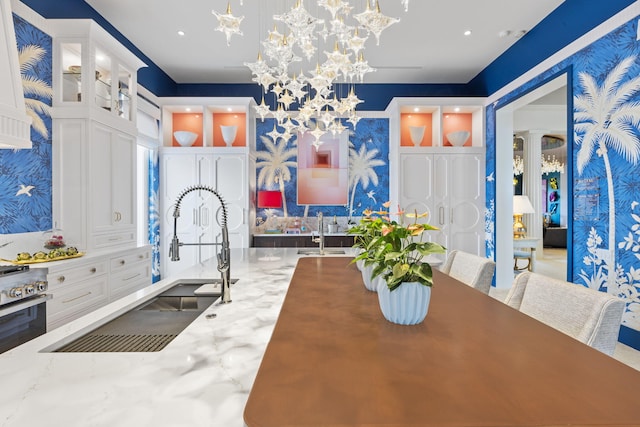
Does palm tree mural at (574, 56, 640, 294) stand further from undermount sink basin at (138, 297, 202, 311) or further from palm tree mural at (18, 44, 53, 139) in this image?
palm tree mural at (18, 44, 53, 139)

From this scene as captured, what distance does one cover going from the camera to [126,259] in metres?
3.08

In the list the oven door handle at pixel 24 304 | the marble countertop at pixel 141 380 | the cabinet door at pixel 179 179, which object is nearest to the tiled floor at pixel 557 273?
the marble countertop at pixel 141 380

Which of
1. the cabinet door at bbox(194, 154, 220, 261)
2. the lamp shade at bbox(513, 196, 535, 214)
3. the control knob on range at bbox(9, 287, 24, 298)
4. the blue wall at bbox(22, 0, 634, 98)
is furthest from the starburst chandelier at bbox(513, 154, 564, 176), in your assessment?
the control knob on range at bbox(9, 287, 24, 298)

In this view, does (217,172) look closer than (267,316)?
No

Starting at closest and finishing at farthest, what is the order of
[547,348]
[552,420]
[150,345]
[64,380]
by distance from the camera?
[552,420] < [64,380] < [547,348] < [150,345]

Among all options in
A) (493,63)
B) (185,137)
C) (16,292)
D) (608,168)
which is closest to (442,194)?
(493,63)

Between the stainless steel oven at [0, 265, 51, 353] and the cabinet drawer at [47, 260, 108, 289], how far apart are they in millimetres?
93

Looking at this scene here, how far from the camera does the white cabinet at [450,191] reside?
4809mm

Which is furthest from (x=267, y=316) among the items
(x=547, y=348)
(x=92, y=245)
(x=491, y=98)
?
(x=491, y=98)

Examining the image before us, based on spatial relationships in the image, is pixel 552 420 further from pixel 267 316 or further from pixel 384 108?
pixel 384 108

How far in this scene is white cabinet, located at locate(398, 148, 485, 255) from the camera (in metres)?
4.81

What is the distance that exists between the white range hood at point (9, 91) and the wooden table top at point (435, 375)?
1.83 meters

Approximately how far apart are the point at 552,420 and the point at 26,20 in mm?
3769

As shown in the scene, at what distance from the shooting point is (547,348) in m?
0.83
